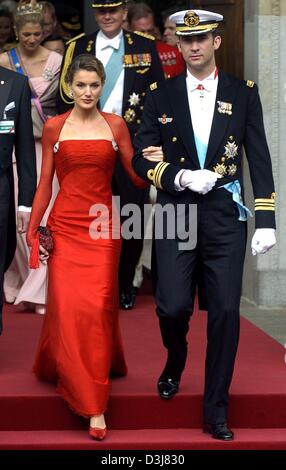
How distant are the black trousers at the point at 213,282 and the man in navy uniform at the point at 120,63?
2.42 m

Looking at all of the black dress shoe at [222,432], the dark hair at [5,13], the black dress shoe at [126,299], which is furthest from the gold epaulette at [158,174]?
the dark hair at [5,13]

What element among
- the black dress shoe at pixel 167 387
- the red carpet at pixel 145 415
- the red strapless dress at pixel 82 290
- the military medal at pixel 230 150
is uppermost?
the military medal at pixel 230 150

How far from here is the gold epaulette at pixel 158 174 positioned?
6488mm

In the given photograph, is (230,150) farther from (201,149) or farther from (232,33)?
(232,33)

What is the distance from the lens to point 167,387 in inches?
270

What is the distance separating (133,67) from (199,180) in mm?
2824

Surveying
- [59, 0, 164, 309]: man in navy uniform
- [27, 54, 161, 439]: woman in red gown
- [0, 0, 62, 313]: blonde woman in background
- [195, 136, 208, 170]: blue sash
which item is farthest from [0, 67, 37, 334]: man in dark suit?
[0, 0, 62, 313]: blonde woman in background

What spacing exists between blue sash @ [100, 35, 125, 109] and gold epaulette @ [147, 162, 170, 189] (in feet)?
8.23

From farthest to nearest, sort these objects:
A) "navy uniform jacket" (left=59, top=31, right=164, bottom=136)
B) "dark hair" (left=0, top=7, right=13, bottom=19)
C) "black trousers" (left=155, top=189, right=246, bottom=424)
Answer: "dark hair" (left=0, top=7, right=13, bottom=19) < "navy uniform jacket" (left=59, top=31, right=164, bottom=136) < "black trousers" (left=155, top=189, right=246, bottom=424)

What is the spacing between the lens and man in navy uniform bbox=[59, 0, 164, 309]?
29.4ft

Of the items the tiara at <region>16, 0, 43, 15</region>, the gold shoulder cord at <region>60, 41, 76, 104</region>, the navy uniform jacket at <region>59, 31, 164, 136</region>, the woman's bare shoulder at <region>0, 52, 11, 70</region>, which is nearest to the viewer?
the gold shoulder cord at <region>60, 41, 76, 104</region>

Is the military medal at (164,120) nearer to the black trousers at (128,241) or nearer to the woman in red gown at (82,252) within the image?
the woman in red gown at (82,252)

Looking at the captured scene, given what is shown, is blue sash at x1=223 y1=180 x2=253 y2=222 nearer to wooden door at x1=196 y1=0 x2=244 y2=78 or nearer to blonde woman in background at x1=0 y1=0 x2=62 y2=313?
blonde woman in background at x1=0 y1=0 x2=62 y2=313

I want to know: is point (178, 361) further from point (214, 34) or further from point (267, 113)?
point (267, 113)
